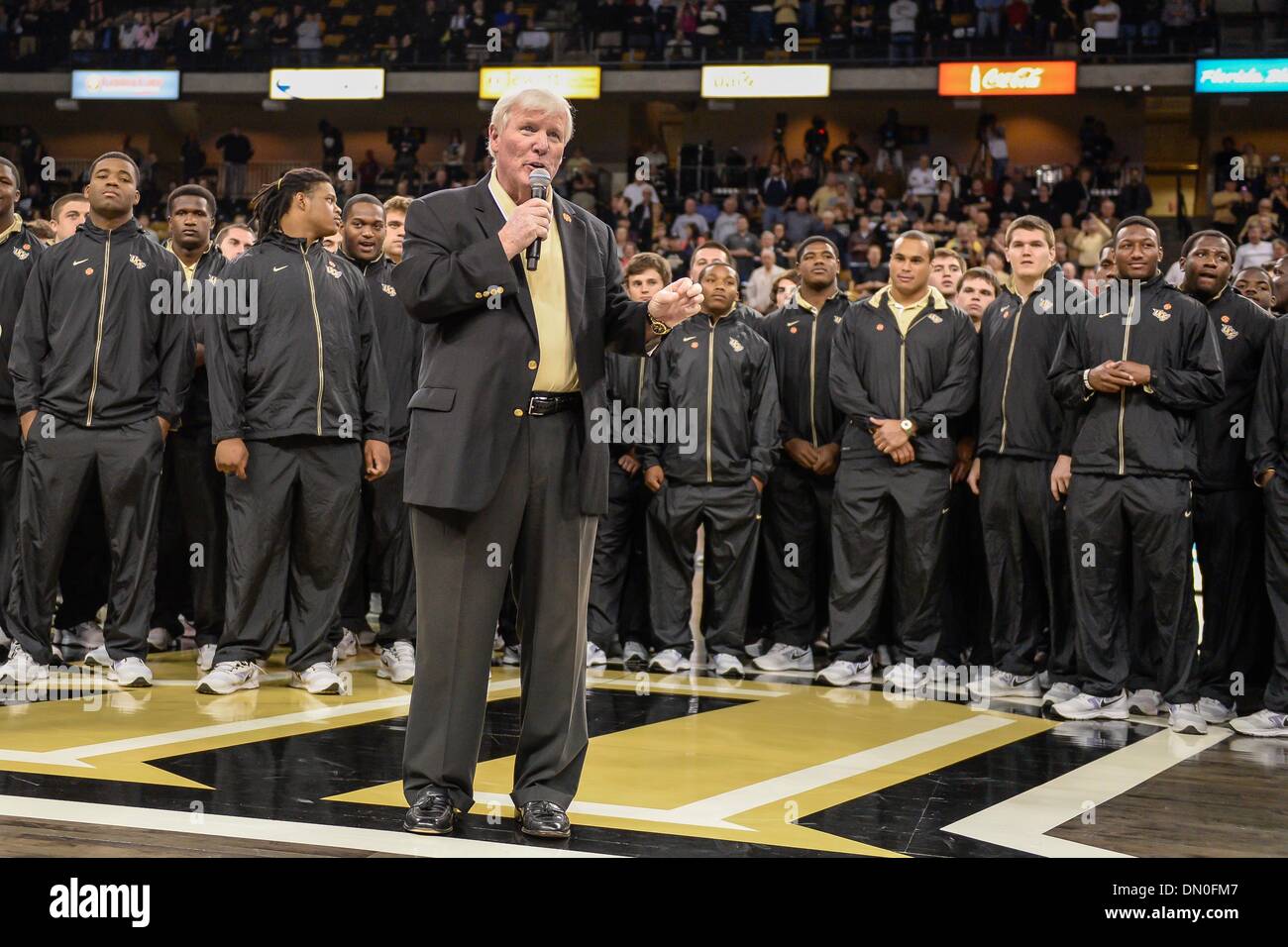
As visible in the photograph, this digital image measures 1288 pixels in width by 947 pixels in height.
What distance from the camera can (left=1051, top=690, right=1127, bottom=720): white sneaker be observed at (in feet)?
18.8

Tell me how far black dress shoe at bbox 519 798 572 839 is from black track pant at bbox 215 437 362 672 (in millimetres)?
2623

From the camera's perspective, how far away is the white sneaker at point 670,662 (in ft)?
→ 22.0

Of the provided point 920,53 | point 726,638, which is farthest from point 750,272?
A: point 726,638

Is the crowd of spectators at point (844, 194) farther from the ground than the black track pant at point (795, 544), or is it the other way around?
the crowd of spectators at point (844, 194)

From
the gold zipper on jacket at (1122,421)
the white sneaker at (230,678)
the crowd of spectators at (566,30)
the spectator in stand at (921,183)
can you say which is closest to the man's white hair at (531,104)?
the white sneaker at (230,678)

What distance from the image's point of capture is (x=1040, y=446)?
628cm

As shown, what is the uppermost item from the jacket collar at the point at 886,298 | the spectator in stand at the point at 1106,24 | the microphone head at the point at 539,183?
the spectator in stand at the point at 1106,24

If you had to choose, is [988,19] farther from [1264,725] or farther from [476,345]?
[476,345]

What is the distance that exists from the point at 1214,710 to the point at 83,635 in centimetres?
530

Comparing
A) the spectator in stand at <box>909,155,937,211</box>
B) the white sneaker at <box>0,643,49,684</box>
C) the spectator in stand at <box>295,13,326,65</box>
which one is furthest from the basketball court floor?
the spectator in stand at <box>295,13,326,65</box>

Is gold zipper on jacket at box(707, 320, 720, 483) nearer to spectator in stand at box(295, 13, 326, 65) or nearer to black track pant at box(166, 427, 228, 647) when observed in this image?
black track pant at box(166, 427, 228, 647)

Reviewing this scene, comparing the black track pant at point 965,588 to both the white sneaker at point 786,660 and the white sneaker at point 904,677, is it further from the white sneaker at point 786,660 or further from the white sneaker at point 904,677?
the white sneaker at point 786,660

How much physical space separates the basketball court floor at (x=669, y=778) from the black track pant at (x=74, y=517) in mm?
282

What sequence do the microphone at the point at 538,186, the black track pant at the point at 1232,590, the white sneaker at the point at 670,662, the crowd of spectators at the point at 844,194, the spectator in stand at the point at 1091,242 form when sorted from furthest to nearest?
the crowd of spectators at the point at 844,194 < the spectator in stand at the point at 1091,242 < the white sneaker at the point at 670,662 < the black track pant at the point at 1232,590 < the microphone at the point at 538,186
